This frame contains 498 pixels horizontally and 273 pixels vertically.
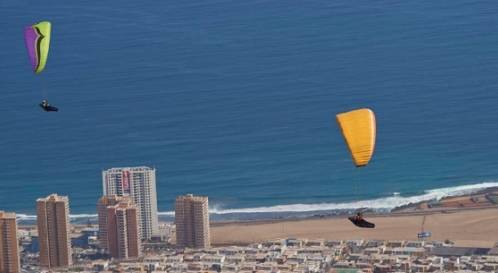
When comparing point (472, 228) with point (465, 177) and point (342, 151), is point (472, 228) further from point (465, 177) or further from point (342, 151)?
point (342, 151)

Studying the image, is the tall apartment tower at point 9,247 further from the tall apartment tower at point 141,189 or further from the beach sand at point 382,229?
the beach sand at point 382,229

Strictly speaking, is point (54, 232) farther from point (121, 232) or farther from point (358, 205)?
point (358, 205)

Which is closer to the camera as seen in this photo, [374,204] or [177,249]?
[177,249]

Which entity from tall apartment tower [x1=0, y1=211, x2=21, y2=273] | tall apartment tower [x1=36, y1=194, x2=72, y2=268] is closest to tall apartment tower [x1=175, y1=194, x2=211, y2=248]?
tall apartment tower [x1=36, y1=194, x2=72, y2=268]

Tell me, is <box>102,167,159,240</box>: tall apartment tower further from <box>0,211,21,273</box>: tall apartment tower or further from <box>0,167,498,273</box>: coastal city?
<box>0,211,21,273</box>: tall apartment tower

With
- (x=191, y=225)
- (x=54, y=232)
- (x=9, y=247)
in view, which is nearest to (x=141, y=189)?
(x=191, y=225)

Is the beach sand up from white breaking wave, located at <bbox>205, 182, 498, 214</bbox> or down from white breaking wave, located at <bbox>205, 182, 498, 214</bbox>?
down

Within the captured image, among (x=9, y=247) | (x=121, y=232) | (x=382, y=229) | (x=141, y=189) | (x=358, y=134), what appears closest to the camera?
(x=358, y=134)

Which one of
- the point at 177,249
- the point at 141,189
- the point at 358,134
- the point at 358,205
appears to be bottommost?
the point at 177,249

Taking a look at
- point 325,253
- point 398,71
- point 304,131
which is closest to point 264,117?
point 304,131
